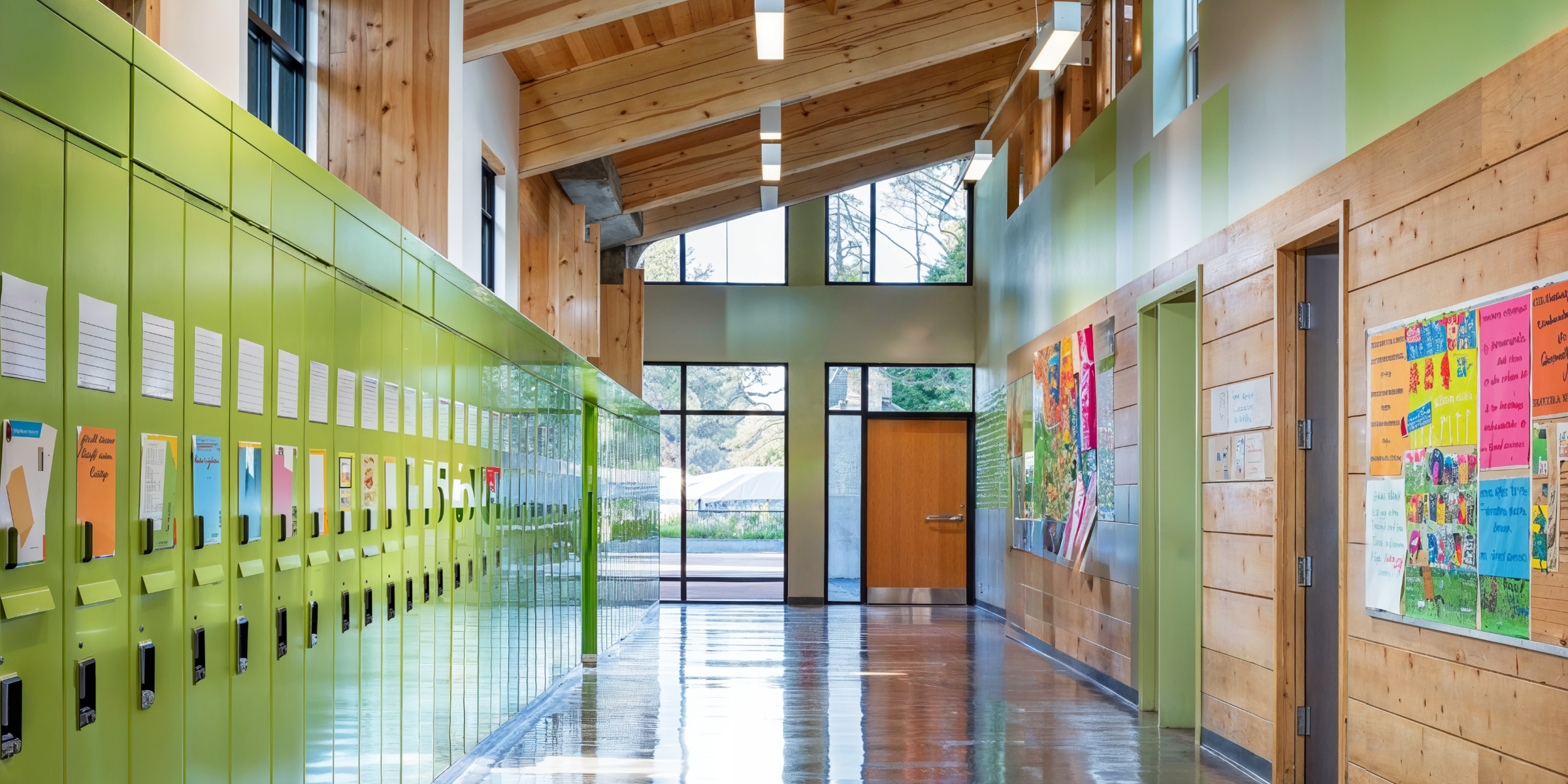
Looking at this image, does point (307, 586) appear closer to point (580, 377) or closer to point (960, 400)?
point (580, 377)

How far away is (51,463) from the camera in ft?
6.70

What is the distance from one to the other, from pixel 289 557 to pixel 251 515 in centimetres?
31

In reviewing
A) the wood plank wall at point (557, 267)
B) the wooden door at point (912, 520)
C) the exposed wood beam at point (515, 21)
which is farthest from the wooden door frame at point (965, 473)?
the exposed wood beam at point (515, 21)

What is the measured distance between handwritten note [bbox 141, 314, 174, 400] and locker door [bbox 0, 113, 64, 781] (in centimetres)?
28

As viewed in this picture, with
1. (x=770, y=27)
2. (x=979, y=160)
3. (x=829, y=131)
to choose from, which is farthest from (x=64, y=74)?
(x=829, y=131)

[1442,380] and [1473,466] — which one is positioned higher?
[1442,380]

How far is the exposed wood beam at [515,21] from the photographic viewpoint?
5945 mm

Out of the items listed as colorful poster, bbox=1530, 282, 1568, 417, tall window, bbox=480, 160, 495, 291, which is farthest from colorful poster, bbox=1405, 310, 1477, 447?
tall window, bbox=480, 160, 495, 291

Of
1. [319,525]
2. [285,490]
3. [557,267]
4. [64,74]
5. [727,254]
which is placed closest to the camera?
[64,74]

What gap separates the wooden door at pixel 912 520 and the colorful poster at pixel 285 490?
10608 mm

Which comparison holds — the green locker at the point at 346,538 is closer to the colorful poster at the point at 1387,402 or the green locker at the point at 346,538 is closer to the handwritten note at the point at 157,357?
the handwritten note at the point at 157,357

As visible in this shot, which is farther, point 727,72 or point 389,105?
point 727,72

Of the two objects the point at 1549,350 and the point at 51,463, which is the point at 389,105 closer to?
the point at 51,463

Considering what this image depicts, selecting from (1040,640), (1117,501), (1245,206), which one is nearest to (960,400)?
(1040,640)
